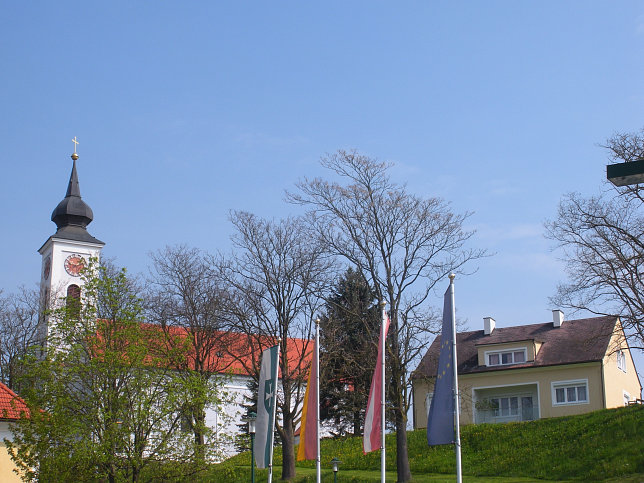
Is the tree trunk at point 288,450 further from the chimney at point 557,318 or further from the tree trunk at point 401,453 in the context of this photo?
the chimney at point 557,318

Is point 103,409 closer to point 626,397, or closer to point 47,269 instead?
point 626,397

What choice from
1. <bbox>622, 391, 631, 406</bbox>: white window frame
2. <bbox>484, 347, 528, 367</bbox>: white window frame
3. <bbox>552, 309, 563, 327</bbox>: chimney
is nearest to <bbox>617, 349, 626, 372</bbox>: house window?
<bbox>622, 391, 631, 406</bbox>: white window frame

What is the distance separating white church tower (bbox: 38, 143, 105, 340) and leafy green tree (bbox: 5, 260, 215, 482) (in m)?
32.7

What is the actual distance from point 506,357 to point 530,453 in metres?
17.0

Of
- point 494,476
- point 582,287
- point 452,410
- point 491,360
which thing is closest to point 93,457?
point 452,410

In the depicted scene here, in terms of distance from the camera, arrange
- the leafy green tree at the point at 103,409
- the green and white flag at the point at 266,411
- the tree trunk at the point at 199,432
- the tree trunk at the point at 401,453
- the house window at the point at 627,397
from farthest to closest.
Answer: the house window at the point at 627,397, the tree trunk at the point at 401,453, the tree trunk at the point at 199,432, the leafy green tree at the point at 103,409, the green and white flag at the point at 266,411

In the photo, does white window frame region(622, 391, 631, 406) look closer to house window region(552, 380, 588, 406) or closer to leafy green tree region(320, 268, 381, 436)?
house window region(552, 380, 588, 406)

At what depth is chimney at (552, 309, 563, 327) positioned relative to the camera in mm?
56375

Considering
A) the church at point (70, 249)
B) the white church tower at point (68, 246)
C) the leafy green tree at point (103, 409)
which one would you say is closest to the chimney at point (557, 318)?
the church at point (70, 249)

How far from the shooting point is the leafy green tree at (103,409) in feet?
83.2

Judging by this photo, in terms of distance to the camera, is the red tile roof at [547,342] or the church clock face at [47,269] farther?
the church clock face at [47,269]

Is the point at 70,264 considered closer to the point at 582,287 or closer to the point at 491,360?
the point at 491,360

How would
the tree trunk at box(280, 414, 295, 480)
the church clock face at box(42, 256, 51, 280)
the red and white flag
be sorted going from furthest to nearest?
the church clock face at box(42, 256, 51, 280)
the tree trunk at box(280, 414, 295, 480)
the red and white flag

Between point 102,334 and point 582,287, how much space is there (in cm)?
2155
